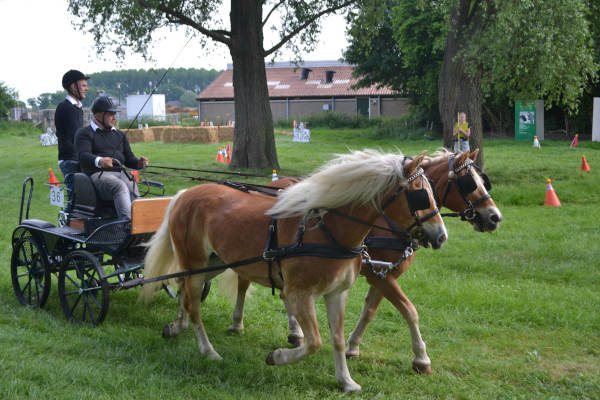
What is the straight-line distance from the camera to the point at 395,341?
536 cm

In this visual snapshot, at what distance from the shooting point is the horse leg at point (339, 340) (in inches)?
167

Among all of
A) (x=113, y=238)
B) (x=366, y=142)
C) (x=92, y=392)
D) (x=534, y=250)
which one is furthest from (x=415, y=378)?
(x=366, y=142)

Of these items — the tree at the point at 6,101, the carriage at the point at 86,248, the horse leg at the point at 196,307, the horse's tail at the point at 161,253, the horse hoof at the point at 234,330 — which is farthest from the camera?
the tree at the point at 6,101

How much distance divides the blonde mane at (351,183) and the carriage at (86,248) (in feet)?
6.34

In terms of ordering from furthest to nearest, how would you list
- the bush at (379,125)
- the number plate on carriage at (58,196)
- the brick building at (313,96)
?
the brick building at (313,96), the bush at (379,125), the number plate on carriage at (58,196)

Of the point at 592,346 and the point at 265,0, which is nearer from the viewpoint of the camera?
the point at 592,346

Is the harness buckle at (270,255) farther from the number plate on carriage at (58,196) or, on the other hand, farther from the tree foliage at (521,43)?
the tree foliage at (521,43)

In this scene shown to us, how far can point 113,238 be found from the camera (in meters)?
5.66

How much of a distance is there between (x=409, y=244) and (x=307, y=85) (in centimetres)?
5092

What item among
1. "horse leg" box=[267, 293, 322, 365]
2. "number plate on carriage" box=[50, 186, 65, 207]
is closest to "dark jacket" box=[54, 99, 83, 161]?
"number plate on carriage" box=[50, 186, 65, 207]

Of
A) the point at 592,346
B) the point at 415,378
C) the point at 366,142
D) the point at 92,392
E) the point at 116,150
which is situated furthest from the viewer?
the point at 366,142

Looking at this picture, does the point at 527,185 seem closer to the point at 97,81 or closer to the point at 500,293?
the point at 500,293

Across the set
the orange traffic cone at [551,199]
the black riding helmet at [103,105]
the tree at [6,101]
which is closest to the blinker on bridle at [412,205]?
the black riding helmet at [103,105]

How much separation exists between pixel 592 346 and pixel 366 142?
24.5m
